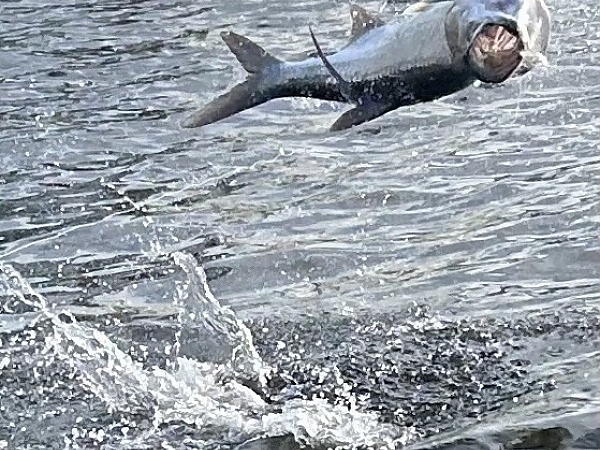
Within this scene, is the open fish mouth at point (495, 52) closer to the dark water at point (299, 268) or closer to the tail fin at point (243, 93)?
the tail fin at point (243, 93)

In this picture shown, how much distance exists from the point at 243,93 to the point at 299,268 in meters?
1.73

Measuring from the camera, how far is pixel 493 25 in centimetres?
405

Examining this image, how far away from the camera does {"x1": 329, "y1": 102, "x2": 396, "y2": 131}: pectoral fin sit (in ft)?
15.0

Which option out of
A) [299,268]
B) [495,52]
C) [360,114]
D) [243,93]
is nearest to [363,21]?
[360,114]

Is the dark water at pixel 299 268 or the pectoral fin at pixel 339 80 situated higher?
the pectoral fin at pixel 339 80

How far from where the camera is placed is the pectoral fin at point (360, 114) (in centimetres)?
456

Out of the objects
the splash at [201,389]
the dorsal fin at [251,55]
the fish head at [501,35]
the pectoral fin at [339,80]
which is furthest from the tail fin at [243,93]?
the splash at [201,389]

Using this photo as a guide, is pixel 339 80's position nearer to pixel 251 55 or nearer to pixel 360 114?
pixel 360 114

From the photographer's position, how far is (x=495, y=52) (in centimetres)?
412

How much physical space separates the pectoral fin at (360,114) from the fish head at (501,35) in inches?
18.5

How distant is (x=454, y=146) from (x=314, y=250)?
1.58m

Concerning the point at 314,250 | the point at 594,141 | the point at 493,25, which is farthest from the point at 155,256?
the point at 493,25

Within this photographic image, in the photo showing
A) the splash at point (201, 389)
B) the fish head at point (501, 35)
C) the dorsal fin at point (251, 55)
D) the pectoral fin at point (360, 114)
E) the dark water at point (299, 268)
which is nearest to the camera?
the fish head at point (501, 35)

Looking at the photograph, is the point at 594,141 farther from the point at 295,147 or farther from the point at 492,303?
the point at 492,303
